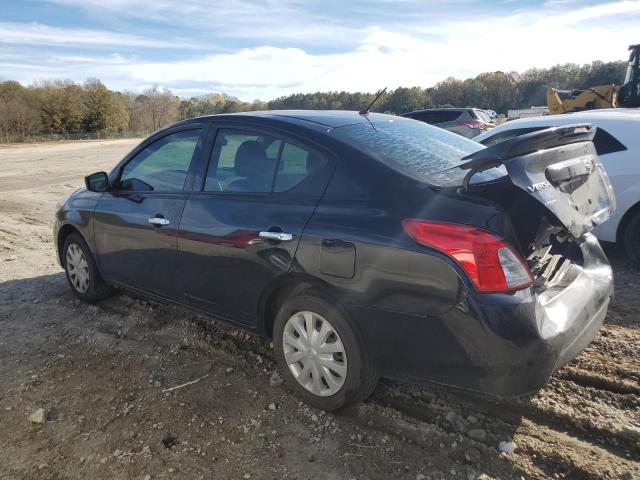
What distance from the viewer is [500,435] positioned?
104 inches

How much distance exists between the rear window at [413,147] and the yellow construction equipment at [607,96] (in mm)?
16379

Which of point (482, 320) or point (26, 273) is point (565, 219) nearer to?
point (482, 320)

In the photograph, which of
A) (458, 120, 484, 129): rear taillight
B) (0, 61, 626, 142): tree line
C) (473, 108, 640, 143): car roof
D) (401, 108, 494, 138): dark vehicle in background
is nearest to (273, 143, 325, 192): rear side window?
(473, 108, 640, 143): car roof

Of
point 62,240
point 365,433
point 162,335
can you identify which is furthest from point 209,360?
point 62,240

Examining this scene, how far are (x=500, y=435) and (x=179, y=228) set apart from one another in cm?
239

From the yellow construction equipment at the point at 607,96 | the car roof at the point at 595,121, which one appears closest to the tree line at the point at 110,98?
the yellow construction equipment at the point at 607,96

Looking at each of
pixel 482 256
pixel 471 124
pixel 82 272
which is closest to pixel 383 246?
pixel 482 256

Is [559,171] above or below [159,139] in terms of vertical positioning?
below

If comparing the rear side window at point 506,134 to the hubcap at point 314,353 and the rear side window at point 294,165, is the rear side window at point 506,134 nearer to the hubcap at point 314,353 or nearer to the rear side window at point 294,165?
the rear side window at point 294,165

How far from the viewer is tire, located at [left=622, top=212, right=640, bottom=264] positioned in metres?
5.04

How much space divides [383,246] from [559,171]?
102 centimetres

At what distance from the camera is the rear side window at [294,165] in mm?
2895

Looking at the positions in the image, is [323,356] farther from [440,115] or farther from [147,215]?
[440,115]

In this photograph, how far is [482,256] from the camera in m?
2.29
